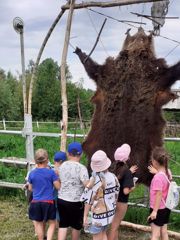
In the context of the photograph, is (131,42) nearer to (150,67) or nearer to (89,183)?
(150,67)

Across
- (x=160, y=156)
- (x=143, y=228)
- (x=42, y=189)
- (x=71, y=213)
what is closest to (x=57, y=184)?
(x=42, y=189)

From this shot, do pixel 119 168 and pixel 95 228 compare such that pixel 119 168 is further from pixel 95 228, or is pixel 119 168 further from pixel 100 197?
pixel 95 228

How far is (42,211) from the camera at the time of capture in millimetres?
4930

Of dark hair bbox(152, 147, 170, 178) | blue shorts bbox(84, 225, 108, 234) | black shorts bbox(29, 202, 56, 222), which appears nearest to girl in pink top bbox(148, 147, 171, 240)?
dark hair bbox(152, 147, 170, 178)

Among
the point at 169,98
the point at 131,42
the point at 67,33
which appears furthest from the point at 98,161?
the point at 67,33

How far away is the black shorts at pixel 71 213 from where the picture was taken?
15.3 ft

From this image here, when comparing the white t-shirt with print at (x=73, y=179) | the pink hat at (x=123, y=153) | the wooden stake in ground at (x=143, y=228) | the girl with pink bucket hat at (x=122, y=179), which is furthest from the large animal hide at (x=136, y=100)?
the wooden stake in ground at (x=143, y=228)

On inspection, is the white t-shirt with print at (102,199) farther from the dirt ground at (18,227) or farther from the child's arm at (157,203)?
Result: the dirt ground at (18,227)

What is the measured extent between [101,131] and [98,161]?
696mm

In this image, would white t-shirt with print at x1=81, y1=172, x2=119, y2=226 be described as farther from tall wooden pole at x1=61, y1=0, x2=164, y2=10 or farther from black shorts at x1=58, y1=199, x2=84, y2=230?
tall wooden pole at x1=61, y1=0, x2=164, y2=10

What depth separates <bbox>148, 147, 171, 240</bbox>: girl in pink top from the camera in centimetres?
438

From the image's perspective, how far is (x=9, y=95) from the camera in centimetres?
4044

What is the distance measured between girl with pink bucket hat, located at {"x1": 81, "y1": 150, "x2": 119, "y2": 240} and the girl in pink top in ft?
1.35

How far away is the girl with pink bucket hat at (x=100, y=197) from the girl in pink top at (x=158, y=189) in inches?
16.2
